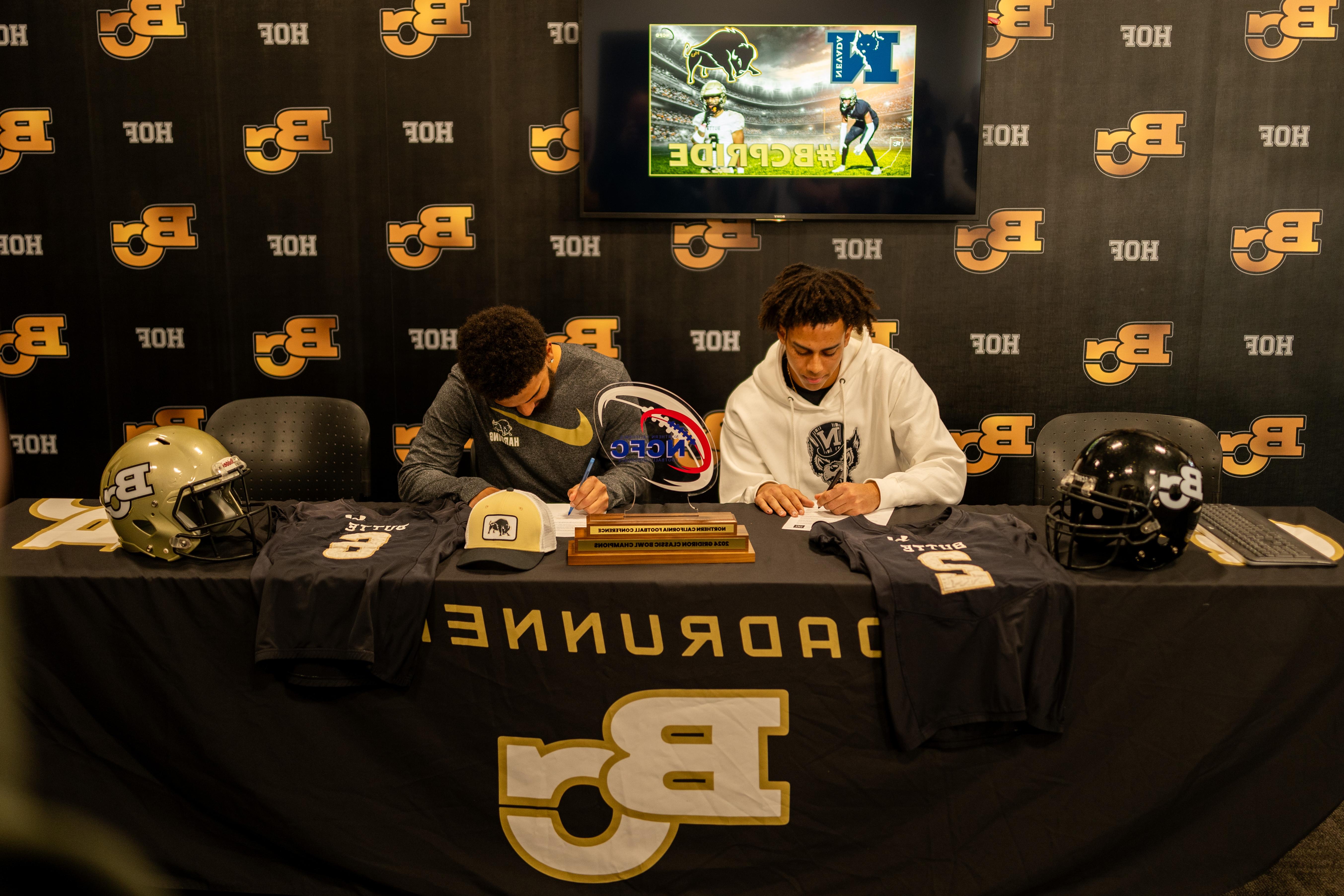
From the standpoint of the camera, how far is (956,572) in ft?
5.38

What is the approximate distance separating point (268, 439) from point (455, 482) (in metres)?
0.86

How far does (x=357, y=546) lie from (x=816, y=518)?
107cm

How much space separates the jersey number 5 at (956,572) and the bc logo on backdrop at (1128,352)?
6.73ft

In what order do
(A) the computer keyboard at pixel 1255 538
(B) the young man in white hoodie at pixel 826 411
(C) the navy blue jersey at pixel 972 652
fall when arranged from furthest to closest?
(B) the young man in white hoodie at pixel 826 411 < (A) the computer keyboard at pixel 1255 538 < (C) the navy blue jersey at pixel 972 652

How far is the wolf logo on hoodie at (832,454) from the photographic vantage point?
2498mm

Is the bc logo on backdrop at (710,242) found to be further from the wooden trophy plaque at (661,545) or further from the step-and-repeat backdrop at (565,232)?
the wooden trophy plaque at (661,545)

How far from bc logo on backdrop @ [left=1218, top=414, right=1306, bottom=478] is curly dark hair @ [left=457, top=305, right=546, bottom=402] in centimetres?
290

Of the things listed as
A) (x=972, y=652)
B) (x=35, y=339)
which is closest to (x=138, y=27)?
(x=35, y=339)

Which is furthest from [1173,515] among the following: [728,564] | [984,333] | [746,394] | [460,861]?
[984,333]

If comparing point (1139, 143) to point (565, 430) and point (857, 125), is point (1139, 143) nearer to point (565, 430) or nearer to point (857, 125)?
point (857, 125)

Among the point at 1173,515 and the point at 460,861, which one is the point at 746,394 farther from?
the point at 460,861

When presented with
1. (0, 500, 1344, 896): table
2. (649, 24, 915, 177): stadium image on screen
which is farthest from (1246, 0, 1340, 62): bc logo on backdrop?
(0, 500, 1344, 896): table

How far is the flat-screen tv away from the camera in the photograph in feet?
10.3

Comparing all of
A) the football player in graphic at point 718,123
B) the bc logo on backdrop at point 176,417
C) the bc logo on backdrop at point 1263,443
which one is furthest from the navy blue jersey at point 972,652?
the bc logo on backdrop at point 176,417
